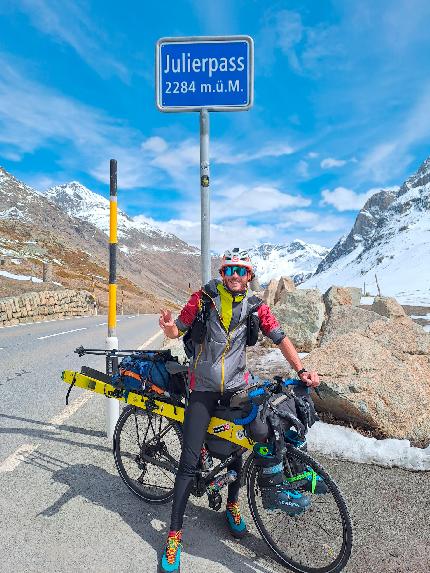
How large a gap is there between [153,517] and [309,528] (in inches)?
55.9

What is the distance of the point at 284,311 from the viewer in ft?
36.5

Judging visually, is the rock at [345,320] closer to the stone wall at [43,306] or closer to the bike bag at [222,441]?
the bike bag at [222,441]

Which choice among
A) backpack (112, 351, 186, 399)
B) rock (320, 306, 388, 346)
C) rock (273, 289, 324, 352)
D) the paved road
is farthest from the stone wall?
backpack (112, 351, 186, 399)

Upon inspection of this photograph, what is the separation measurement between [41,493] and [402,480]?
11.9 feet

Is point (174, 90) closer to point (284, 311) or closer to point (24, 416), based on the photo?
point (24, 416)

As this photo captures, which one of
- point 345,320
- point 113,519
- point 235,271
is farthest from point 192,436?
point 345,320

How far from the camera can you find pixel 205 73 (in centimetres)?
428

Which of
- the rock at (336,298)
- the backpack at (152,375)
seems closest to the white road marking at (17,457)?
the backpack at (152,375)

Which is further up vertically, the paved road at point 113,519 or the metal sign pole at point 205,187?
the metal sign pole at point 205,187

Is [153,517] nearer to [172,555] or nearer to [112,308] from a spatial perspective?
[172,555]

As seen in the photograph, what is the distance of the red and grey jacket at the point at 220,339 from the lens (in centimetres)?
368

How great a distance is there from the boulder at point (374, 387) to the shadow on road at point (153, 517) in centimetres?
215

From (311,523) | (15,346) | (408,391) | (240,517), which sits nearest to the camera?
(311,523)

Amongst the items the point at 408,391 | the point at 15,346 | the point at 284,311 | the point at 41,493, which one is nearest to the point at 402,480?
the point at 408,391
